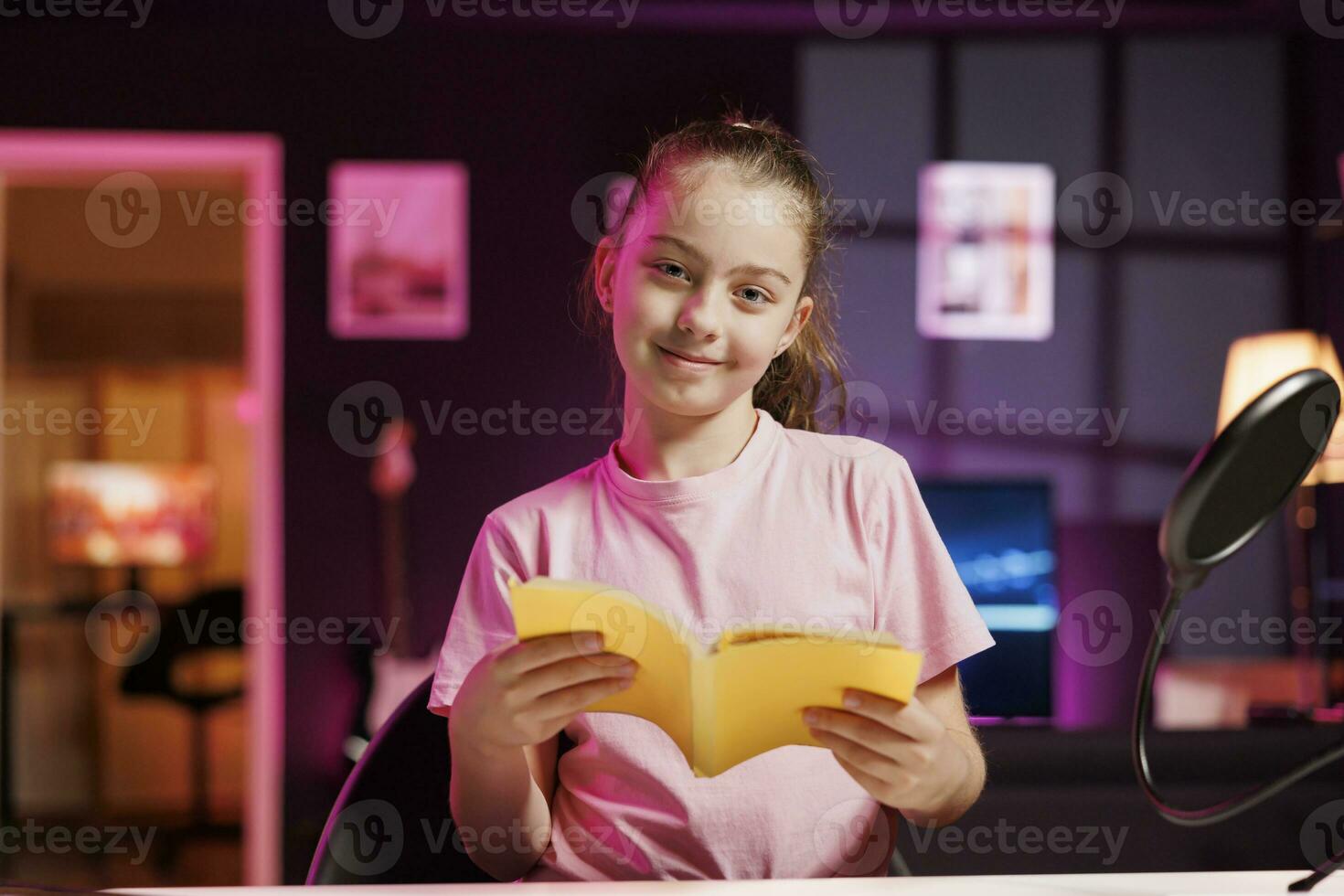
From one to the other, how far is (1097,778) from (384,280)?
2.84 metres

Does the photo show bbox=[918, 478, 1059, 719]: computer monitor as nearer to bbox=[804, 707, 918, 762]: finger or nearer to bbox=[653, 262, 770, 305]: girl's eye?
bbox=[653, 262, 770, 305]: girl's eye

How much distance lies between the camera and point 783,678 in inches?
30.4

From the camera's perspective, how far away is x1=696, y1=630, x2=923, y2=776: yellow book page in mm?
736

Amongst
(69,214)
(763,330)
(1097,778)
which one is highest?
(69,214)

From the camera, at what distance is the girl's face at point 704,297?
1002 millimetres

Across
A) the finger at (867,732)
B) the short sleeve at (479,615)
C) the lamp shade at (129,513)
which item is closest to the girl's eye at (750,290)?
the short sleeve at (479,615)

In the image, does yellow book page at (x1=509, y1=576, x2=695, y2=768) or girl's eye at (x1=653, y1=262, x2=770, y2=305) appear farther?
girl's eye at (x1=653, y1=262, x2=770, y2=305)

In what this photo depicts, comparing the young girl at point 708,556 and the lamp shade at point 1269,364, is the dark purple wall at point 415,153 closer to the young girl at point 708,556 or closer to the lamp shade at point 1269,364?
the lamp shade at point 1269,364

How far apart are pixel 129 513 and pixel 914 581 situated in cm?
541

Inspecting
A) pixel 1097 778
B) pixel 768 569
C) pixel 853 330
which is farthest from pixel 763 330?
pixel 853 330

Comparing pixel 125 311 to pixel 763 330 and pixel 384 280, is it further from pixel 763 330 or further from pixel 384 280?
pixel 763 330

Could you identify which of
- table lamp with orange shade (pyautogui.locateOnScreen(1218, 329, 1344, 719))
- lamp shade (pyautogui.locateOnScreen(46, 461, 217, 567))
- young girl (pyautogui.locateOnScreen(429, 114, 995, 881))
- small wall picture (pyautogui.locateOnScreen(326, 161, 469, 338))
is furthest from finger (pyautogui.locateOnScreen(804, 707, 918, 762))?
lamp shade (pyautogui.locateOnScreen(46, 461, 217, 567))

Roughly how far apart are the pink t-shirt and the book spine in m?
0.17

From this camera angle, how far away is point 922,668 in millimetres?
1010
